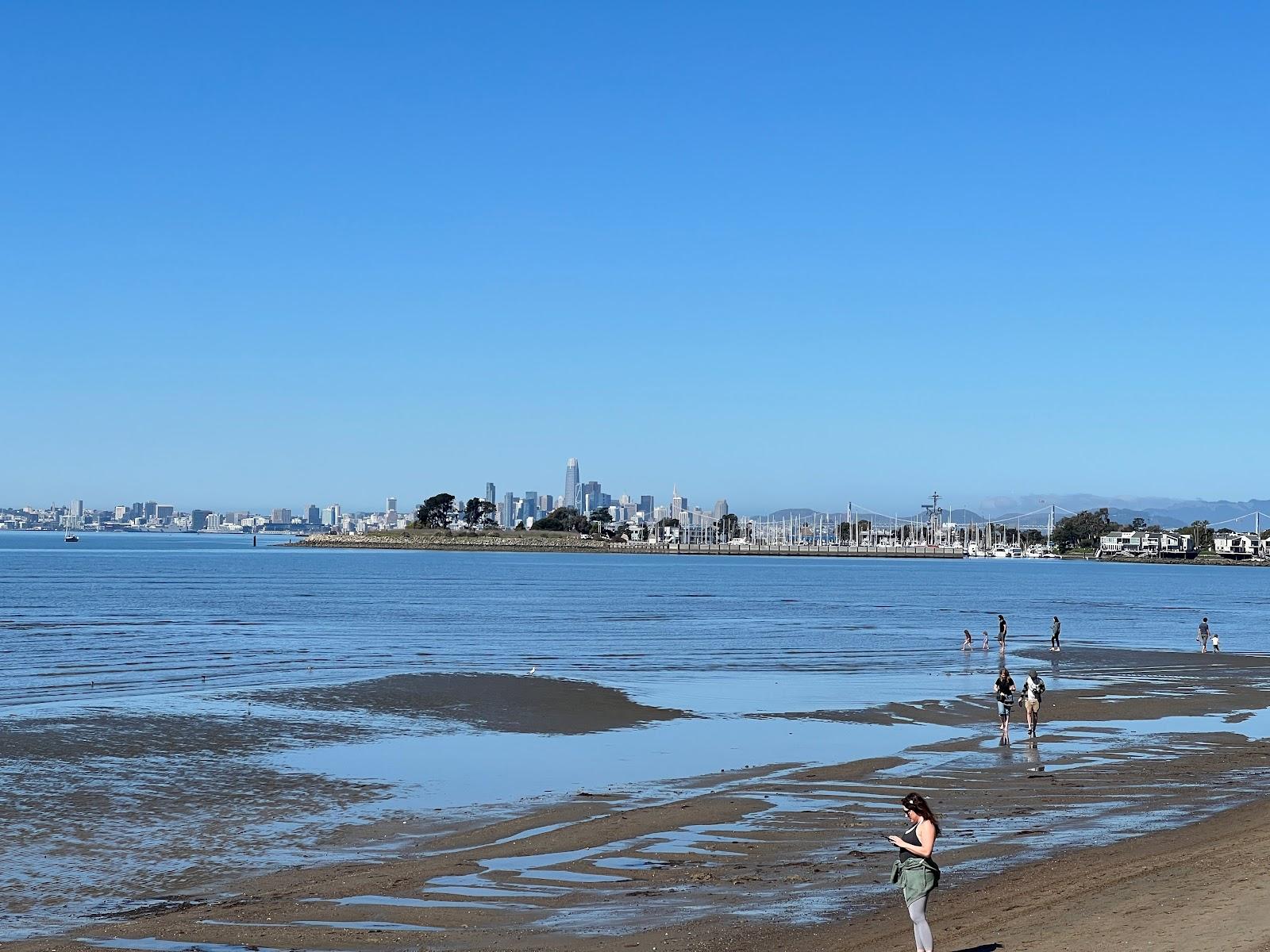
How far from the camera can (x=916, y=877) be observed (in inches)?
447

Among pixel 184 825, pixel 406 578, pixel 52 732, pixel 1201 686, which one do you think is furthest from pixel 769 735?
pixel 406 578

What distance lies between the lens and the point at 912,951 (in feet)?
39.1

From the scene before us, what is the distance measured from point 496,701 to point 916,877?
87.1 ft

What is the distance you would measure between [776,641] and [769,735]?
3127 centimetres

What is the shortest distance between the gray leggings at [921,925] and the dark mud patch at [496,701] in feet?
66.5

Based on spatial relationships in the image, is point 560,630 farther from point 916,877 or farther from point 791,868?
point 916,877

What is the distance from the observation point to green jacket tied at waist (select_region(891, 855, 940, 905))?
445 inches

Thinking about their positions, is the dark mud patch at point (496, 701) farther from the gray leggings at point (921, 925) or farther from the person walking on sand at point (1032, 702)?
the gray leggings at point (921, 925)

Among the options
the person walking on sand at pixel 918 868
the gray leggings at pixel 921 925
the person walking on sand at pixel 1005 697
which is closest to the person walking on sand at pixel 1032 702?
the person walking on sand at pixel 1005 697

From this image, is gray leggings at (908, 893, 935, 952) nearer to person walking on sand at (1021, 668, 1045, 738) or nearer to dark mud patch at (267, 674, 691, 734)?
person walking on sand at (1021, 668, 1045, 738)

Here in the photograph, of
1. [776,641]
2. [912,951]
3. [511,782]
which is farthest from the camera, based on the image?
[776,641]

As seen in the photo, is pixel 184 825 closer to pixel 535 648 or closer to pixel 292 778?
pixel 292 778

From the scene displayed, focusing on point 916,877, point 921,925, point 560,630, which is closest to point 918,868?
point 916,877

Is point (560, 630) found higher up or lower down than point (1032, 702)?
lower down
